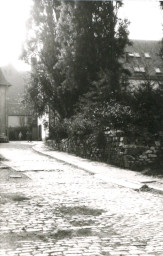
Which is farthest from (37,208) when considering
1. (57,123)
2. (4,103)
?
(4,103)

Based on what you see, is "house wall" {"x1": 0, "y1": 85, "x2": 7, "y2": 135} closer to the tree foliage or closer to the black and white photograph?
the black and white photograph

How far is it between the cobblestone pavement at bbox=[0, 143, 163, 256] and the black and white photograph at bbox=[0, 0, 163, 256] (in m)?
0.02

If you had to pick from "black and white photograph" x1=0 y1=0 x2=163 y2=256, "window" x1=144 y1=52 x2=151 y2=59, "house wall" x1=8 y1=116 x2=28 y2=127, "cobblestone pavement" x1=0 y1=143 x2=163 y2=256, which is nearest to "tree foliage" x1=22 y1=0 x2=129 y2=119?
"black and white photograph" x1=0 y1=0 x2=163 y2=256

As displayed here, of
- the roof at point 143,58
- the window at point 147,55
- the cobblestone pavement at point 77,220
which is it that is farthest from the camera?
the window at point 147,55

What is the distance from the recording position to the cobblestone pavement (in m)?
5.89

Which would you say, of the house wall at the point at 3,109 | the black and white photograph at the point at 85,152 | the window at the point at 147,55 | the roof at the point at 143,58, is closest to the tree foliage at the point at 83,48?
the black and white photograph at the point at 85,152

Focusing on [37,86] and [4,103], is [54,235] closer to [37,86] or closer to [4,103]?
[37,86]

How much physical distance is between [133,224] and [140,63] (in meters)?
45.2

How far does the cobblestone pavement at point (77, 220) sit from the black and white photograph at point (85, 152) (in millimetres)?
16

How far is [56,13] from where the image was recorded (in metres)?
29.8

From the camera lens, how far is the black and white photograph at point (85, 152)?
663 centimetres

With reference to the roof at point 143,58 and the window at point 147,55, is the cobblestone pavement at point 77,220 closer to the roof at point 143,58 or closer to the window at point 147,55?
the roof at point 143,58

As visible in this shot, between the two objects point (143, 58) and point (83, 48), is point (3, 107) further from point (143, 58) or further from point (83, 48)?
point (83, 48)

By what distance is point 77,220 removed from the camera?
7723mm
